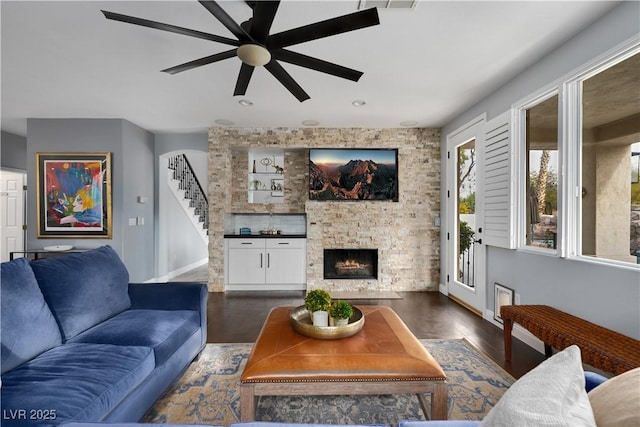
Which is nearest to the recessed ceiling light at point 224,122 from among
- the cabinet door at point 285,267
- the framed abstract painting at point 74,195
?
the framed abstract painting at point 74,195

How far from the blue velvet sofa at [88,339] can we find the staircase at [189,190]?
166 inches

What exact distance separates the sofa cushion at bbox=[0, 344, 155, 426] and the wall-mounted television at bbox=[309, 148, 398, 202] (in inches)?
143

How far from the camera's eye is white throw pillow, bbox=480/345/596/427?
65cm

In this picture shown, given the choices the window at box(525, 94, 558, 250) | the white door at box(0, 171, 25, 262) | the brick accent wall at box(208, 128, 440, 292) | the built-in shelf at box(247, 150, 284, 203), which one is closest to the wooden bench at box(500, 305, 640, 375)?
the window at box(525, 94, 558, 250)

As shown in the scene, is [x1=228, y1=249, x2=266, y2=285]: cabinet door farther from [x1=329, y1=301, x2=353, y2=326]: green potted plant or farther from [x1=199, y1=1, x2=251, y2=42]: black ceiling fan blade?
[x1=199, y1=1, x2=251, y2=42]: black ceiling fan blade

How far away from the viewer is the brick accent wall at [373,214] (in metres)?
4.92

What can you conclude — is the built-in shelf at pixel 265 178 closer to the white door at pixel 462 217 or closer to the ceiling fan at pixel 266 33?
the white door at pixel 462 217

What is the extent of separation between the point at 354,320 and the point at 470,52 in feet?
8.29

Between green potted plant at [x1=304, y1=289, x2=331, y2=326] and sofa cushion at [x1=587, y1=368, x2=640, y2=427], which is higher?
sofa cushion at [x1=587, y1=368, x2=640, y2=427]

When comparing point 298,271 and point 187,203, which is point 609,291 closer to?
point 298,271

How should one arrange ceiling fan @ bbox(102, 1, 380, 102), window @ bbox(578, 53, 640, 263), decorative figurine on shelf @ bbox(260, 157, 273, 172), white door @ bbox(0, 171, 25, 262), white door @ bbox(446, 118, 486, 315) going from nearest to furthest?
ceiling fan @ bbox(102, 1, 380, 102)
window @ bbox(578, 53, 640, 263)
white door @ bbox(446, 118, 486, 315)
white door @ bbox(0, 171, 25, 262)
decorative figurine on shelf @ bbox(260, 157, 273, 172)

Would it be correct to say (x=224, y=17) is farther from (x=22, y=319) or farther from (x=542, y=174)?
(x=542, y=174)

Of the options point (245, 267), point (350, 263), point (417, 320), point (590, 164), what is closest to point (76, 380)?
point (417, 320)

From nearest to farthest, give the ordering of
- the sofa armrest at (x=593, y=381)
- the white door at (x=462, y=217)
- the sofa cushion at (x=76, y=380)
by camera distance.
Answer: the sofa armrest at (x=593, y=381), the sofa cushion at (x=76, y=380), the white door at (x=462, y=217)
